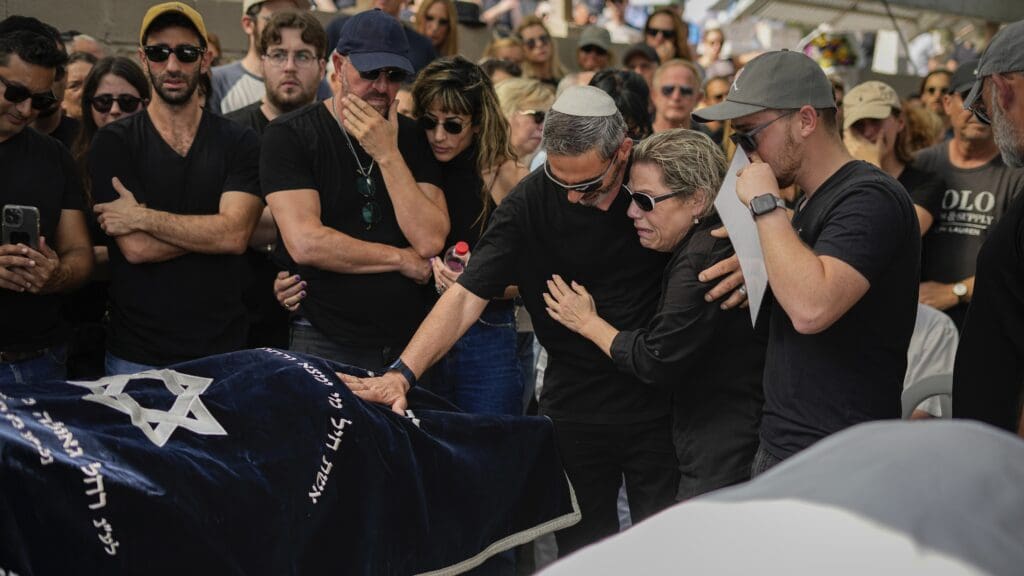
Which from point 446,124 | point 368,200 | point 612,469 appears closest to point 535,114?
point 446,124

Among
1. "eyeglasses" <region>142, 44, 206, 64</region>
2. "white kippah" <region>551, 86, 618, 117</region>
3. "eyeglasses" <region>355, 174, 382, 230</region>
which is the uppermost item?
"eyeglasses" <region>142, 44, 206, 64</region>

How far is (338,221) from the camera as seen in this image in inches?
160

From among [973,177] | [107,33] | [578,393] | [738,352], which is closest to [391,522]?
[578,393]

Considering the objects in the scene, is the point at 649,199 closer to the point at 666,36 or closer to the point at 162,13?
the point at 162,13

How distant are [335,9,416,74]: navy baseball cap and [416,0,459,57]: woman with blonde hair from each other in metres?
2.43

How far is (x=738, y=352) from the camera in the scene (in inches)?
136

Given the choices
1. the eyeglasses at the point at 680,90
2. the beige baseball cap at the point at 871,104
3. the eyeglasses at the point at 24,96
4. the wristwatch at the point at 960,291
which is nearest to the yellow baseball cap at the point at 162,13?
the eyeglasses at the point at 24,96

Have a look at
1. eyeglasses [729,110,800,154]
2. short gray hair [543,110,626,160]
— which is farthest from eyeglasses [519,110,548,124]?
eyeglasses [729,110,800,154]

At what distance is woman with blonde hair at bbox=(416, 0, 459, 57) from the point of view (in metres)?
6.61

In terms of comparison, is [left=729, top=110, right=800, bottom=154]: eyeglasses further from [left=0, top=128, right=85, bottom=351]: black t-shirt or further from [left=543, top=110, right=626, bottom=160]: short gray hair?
[left=0, top=128, right=85, bottom=351]: black t-shirt

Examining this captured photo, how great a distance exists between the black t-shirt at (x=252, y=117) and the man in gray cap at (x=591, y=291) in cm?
163

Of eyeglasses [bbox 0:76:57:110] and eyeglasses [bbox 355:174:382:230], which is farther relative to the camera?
eyeglasses [bbox 355:174:382:230]

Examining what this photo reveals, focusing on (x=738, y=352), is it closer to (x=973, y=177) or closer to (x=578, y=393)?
(x=578, y=393)

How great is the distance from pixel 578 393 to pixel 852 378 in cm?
106
